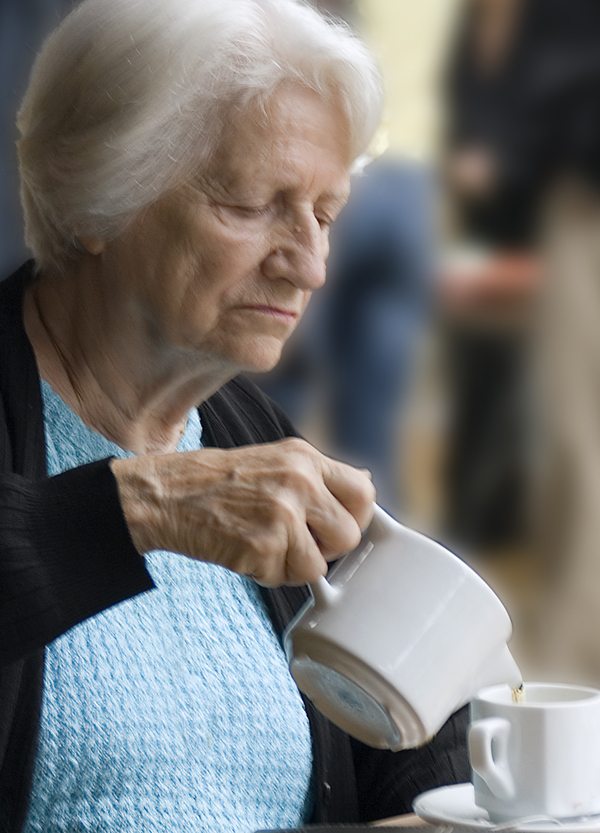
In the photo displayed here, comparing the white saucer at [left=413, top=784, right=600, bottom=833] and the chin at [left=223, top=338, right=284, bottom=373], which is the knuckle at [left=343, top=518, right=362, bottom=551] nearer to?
the white saucer at [left=413, top=784, right=600, bottom=833]

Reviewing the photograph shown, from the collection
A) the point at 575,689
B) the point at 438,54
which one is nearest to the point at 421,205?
the point at 438,54

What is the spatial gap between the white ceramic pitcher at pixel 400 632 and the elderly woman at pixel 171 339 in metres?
0.20

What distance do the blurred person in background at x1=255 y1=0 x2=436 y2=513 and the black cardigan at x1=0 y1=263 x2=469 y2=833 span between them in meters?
1.47

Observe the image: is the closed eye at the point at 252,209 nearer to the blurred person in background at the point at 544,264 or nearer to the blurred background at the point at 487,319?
the blurred background at the point at 487,319

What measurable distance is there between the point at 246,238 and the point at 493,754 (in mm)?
516

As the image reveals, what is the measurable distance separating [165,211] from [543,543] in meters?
2.38

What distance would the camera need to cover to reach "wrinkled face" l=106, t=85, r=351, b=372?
1407 millimetres

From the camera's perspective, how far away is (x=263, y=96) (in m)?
1.40

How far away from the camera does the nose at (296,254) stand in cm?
142

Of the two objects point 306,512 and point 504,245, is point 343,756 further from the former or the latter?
point 504,245

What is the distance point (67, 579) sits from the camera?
3.70 feet

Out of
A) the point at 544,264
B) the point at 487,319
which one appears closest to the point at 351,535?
the point at 544,264

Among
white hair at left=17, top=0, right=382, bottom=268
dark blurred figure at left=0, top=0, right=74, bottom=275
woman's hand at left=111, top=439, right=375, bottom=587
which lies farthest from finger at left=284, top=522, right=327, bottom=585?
dark blurred figure at left=0, top=0, right=74, bottom=275

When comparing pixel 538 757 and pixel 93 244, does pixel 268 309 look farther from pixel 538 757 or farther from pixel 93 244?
pixel 538 757
